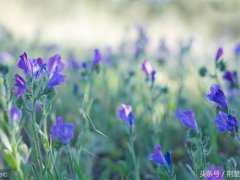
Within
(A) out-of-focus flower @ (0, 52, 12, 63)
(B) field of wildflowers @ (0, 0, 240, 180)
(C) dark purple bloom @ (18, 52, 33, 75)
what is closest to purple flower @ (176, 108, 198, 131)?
(B) field of wildflowers @ (0, 0, 240, 180)

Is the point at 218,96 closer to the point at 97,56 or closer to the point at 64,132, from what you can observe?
the point at 64,132

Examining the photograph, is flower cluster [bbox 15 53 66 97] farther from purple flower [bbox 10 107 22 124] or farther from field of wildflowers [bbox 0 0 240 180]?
purple flower [bbox 10 107 22 124]

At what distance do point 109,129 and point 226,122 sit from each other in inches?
71.1

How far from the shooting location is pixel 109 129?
130 inches

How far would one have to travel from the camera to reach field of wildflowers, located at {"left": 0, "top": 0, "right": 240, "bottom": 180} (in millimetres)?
1642

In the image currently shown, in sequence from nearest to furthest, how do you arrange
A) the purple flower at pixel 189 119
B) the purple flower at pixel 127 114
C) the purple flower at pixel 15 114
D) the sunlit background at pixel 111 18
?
1. the purple flower at pixel 189 119
2. the purple flower at pixel 127 114
3. the purple flower at pixel 15 114
4. the sunlit background at pixel 111 18

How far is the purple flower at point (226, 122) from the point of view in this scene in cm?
158

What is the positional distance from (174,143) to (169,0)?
14.4 meters

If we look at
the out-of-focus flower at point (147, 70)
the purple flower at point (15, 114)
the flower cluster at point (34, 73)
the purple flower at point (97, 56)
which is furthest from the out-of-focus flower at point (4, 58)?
the out-of-focus flower at point (147, 70)

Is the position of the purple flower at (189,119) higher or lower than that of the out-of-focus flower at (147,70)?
lower

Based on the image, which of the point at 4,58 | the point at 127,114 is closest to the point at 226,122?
the point at 127,114

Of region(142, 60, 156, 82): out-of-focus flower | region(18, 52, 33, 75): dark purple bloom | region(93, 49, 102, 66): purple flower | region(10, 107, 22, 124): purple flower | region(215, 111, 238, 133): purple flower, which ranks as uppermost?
region(93, 49, 102, 66): purple flower

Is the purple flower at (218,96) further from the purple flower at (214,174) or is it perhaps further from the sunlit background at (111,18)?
the sunlit background at (111,18)

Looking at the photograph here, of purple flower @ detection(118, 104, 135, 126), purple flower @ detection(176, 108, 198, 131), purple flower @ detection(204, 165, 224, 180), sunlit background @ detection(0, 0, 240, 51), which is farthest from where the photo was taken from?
sunlit background @ detection(0, 0, 240, 51)
